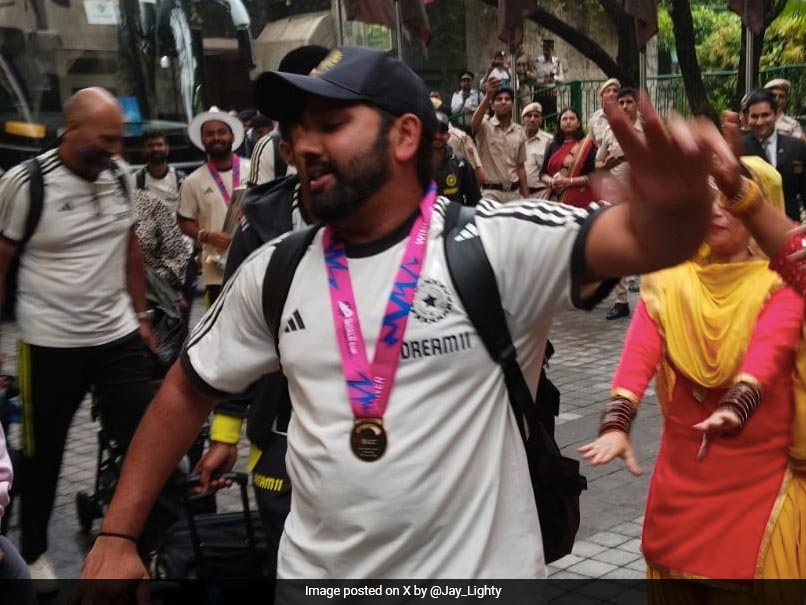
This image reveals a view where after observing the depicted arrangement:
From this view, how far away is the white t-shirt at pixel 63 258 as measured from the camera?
16.5 ft

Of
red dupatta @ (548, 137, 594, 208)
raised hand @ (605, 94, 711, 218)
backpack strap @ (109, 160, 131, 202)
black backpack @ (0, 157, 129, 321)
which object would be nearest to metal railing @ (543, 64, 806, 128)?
red dupatta @ (548, 137, 594, 208)

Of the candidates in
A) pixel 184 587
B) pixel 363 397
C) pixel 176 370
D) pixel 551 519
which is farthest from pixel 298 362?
pixel 184 587

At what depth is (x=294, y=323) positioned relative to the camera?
2373 mm

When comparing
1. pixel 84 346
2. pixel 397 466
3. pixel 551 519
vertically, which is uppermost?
pixel 397 466

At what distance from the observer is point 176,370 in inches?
104

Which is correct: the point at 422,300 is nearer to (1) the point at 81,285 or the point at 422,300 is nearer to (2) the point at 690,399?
Answer: (2) the point at 690,399

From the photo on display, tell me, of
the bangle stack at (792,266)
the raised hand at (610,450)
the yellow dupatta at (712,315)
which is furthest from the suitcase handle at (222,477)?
the bangle stack at (792,266)

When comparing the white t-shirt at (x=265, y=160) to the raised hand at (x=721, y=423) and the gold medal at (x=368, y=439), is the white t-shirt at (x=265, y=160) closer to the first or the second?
the raised hand at (x=721, y=423)

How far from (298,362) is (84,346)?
3050mm

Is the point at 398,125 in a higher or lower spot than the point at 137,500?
higher

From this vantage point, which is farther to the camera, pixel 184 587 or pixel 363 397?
pixel 184 587

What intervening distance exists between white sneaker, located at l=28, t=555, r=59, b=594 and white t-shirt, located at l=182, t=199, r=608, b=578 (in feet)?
9.74

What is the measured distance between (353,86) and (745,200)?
3.88 feet

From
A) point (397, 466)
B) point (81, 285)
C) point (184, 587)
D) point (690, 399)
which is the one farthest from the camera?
point (81, 285)
